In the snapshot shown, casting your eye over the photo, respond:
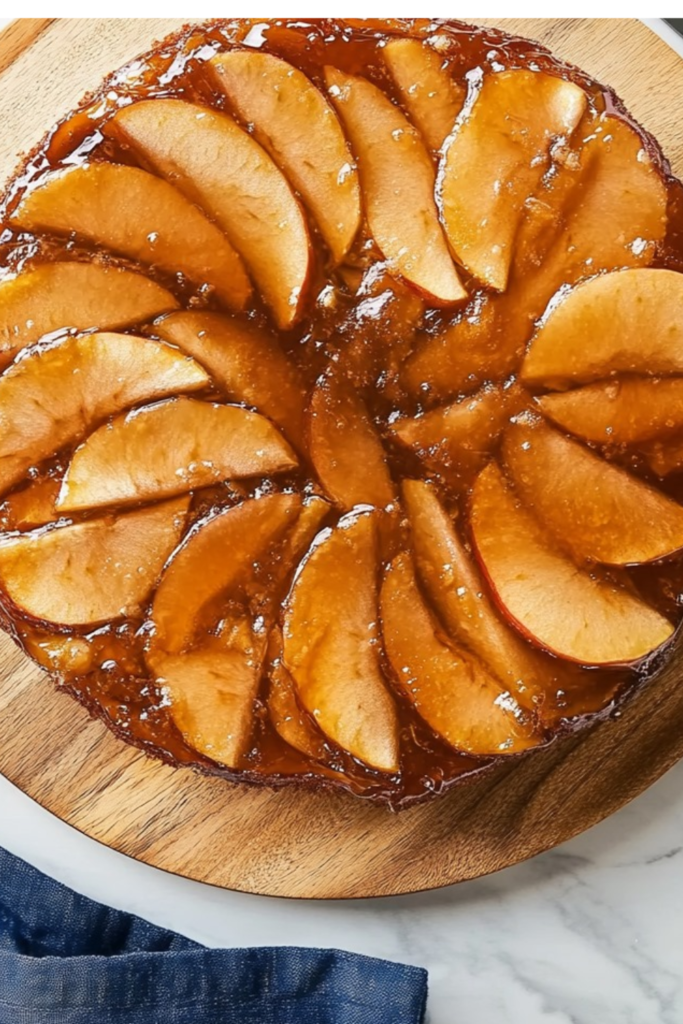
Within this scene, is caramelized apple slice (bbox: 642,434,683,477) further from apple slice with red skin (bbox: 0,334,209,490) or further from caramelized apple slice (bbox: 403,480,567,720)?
apple slice with red skin (bbox: 0,334,209,490)

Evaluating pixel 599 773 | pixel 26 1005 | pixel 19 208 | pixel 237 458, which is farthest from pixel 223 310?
pixel 26 1005

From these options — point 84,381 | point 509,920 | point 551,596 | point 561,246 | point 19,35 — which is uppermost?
point 19,35

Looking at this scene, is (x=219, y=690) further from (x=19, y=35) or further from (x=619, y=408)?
(x=19, y=35)

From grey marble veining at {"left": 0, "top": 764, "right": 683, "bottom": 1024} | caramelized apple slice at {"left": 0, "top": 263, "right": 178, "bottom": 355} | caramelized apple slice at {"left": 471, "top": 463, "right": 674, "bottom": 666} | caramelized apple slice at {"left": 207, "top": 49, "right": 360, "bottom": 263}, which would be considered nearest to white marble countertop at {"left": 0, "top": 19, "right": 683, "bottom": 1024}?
grey marble veining at {"left": 0, "top": 764, "right": 683, "bottom": 1024}

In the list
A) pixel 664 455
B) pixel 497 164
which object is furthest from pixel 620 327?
pixel 497 164

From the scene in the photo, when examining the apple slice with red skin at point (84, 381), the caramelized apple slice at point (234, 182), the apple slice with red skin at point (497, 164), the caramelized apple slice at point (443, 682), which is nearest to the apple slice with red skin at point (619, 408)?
the apple slice with red skin at point (497, 164)

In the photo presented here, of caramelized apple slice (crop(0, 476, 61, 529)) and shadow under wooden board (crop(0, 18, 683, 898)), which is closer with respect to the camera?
caramelized apple slice (crop(0, 476, 61, 529))

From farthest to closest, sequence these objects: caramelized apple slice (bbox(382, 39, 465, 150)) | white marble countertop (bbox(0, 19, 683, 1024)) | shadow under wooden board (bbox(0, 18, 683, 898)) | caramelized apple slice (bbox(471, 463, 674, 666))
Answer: white marble countertop (bbox(0, 19, 683, 1024)) → shadow under wooden board (bbox(0, 18, 683, 898)) → caramelized apple slice (bbox(382, 39, 465, 150)) → caramelized apple slice (bbox(471, 463, 674, 666))
